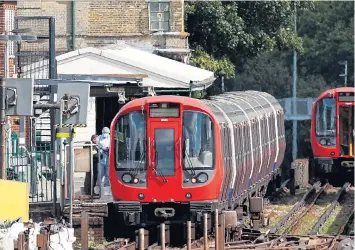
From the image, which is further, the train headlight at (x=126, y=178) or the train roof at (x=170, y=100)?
the train headlight at (x=126, y=178)

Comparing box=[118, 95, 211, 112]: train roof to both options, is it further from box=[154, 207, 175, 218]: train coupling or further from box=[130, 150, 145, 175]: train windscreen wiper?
box=[154, 207, 175, 218]: train coupling

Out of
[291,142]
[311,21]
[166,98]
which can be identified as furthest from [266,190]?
[311,21]

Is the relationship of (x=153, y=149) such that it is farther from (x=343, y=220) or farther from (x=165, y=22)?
(x=165, y=22)

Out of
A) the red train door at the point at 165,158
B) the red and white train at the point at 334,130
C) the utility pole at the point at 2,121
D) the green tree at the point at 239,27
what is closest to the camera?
the utility pole at the point at 2,121

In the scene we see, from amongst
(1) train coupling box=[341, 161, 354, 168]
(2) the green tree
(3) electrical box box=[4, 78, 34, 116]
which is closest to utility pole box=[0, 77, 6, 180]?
(3) electrical box box=[4, 78, 34, 116]

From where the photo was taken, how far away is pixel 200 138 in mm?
19625

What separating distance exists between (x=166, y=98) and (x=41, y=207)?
9.97 ft

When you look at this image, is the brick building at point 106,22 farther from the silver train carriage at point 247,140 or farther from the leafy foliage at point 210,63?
the silver train carriage at point 247,140

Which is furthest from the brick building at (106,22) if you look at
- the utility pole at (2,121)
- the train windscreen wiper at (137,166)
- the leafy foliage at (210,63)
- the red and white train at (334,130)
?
the utility pole at (2,121)

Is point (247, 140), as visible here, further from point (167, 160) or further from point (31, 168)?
point (31, 168)

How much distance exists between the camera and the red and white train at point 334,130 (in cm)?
2973

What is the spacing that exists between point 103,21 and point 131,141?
18692 millimetres

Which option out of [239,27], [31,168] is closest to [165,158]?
Answer: [31,168]

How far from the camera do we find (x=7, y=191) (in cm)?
1502
